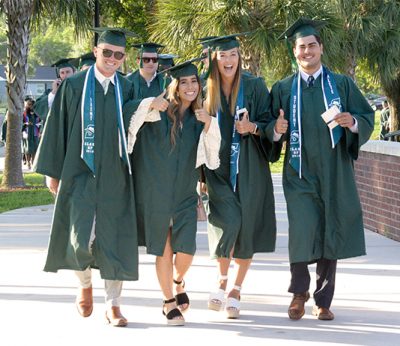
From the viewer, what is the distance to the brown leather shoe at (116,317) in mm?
7680

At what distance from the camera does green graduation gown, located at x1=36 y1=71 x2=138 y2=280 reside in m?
7.59

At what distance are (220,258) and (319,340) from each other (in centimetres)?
121

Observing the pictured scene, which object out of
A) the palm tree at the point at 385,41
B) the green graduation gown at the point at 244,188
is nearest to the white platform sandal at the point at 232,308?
the green graduation gown at the point at 244,188

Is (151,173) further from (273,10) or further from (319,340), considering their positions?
(273,10)

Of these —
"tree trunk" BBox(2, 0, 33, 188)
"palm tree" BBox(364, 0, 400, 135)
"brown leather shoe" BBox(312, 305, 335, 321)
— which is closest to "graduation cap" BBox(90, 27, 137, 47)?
"brown leather shoe" BBox(312, 305, 335, 321)

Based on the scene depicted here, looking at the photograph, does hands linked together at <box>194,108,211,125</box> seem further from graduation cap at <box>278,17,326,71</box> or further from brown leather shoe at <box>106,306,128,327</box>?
brown leather shoe at <box>106,306,128,327</box>

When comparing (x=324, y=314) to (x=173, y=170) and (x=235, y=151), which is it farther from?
(x=173, y=170)

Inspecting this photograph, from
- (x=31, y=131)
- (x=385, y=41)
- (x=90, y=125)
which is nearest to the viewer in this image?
(x=90, y=125)

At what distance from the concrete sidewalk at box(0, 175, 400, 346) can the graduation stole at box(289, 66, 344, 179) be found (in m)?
1.10

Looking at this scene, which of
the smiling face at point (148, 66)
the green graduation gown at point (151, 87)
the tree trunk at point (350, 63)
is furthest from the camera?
the tree trunk at point (350, 63)

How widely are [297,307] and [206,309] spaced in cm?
77

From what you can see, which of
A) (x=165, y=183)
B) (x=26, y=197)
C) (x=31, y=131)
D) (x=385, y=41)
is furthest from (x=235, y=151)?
(x=385, y=41)

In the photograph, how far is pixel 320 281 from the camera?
8078mm

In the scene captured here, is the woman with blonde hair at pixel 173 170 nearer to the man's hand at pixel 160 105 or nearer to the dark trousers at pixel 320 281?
the man's hand at pixel 160 105
